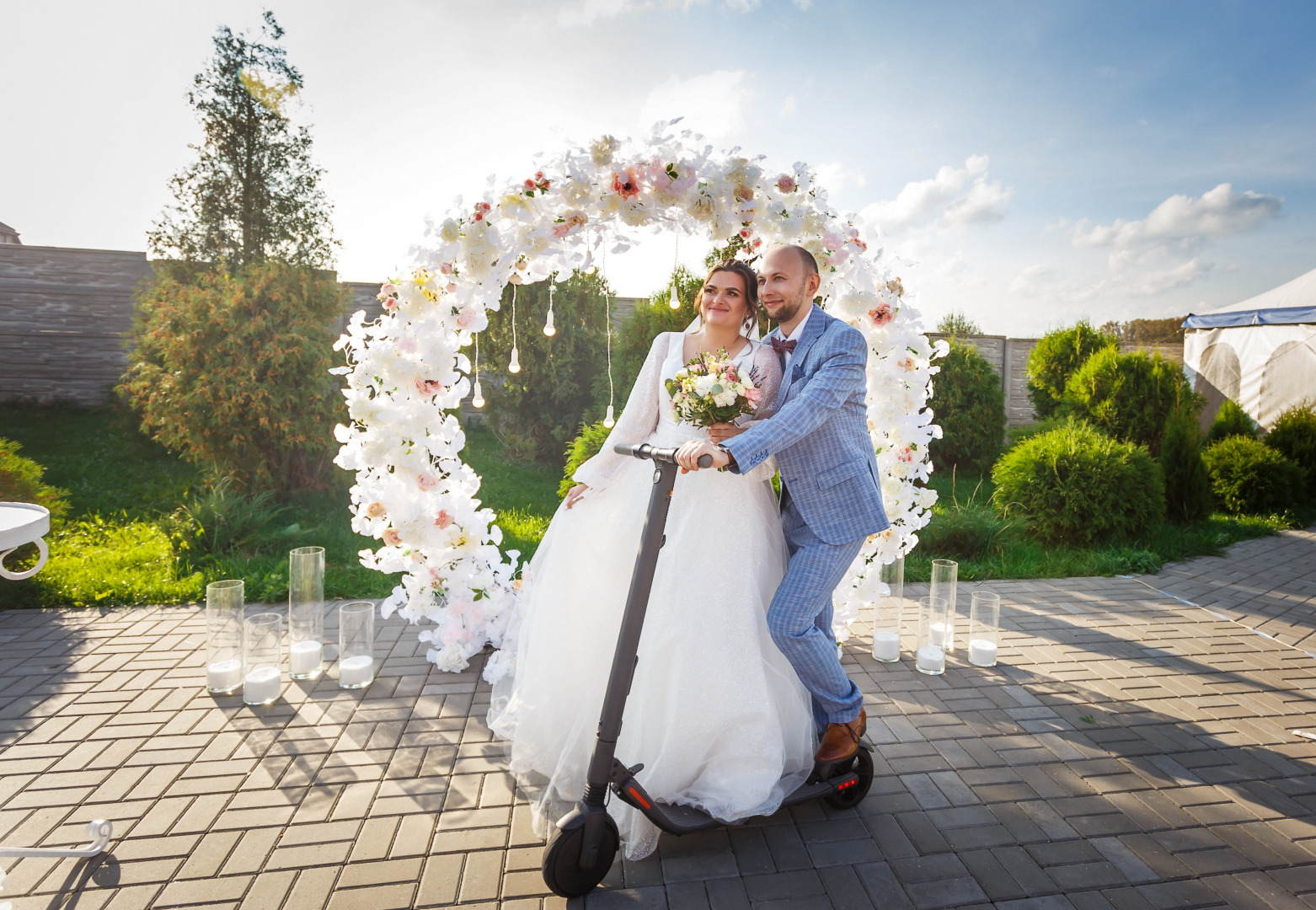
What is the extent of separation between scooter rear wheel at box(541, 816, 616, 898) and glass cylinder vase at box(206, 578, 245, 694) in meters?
2.28

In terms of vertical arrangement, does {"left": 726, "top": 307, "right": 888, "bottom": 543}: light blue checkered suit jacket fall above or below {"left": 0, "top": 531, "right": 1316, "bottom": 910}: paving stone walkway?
above

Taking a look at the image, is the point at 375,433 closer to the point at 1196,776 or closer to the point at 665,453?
the point at 665,453

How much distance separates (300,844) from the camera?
2543 millimetres

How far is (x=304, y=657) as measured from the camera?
3.88 metres

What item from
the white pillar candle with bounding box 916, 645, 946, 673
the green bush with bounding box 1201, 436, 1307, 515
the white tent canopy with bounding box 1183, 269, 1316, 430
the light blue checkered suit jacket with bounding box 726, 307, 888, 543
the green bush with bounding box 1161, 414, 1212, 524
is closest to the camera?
the light blue checkered suit jacket with bounding box 726, 307, 888, 543

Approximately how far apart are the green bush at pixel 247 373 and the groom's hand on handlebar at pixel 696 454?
5.75 meters

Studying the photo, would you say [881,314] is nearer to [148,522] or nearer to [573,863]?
[573,863]

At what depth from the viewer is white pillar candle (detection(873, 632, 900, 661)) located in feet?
14.1

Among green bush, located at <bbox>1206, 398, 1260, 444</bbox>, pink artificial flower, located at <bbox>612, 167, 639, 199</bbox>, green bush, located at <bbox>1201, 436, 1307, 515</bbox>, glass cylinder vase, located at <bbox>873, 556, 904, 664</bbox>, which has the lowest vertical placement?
glass cylinder vase, located at <bbox>873, 556, 904, 664</bbox>

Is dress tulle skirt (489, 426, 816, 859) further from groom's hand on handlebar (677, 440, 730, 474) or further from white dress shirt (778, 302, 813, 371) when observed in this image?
groom's hand on handlebar (677, 440, 730, 474)

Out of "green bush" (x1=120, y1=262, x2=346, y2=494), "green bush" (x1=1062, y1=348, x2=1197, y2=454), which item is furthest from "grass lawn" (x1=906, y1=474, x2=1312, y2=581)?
"green bush" (x1=120, y1=262, x2=346, y2=494)

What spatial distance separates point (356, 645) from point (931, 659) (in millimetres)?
3208

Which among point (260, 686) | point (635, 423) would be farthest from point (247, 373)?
point (635, 423)

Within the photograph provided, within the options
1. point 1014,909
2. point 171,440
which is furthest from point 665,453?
point 171,440
